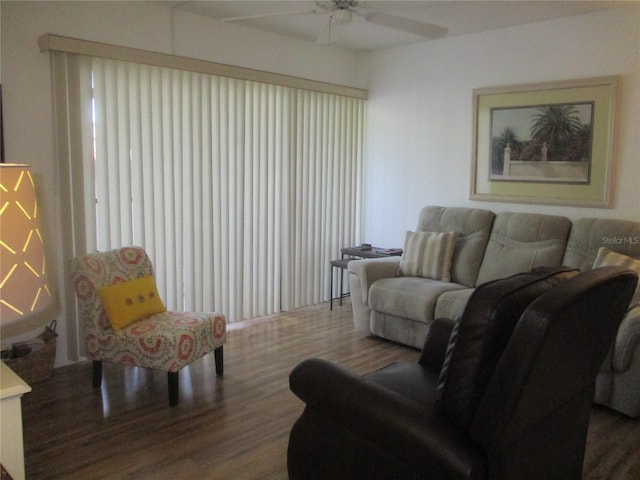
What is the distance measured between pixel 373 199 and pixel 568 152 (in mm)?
2070

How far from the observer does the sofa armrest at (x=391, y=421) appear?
65.4 inches

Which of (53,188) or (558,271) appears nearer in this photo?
(558,271)

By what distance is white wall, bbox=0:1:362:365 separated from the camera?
341 centimetres

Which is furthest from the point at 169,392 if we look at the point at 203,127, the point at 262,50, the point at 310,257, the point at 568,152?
the point at 568,152

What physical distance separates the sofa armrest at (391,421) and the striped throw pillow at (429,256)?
8.06ft

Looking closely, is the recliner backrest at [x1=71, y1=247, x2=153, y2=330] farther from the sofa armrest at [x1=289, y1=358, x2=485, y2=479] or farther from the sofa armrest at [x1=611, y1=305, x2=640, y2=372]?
the sofa armrest at [x1=611, y1=305, x2=640, y2=372]

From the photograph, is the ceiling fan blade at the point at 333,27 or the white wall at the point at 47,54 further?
the white wall at the point at 47,54

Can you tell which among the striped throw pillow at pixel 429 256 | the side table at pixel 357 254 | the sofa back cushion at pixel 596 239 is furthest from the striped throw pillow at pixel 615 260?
the side table at pixel 357 254

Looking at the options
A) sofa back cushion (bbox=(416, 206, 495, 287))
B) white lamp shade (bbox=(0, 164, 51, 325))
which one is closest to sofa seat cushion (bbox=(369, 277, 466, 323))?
sofa back cushion (bbox=(416, 206, 495, 287))

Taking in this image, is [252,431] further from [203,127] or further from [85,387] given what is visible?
[203,127]

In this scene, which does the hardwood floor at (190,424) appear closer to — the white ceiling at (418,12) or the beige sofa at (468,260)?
the beige sofa at (468,260)

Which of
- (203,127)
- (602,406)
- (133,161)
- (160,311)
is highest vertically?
(203,127)

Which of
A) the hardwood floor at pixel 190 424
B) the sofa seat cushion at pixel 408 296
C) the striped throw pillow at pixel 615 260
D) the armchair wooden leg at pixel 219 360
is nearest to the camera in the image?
the hardwood floor at pixel 190 424

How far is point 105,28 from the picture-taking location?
377cm
